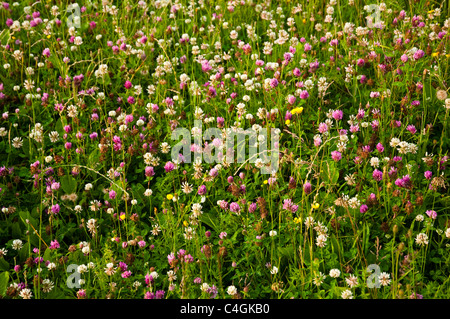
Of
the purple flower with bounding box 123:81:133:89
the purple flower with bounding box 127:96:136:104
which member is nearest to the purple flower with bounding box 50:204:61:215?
the purple flower with bounding box 127:96:136:104

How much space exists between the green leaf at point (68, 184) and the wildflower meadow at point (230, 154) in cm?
2

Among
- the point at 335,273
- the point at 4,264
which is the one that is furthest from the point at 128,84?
the point at 335,273

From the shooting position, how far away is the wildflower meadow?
10.4 ft

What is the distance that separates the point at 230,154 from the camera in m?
3.94

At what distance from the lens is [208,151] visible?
396 centimetres

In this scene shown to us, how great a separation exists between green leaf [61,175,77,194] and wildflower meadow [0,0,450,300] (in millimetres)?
15

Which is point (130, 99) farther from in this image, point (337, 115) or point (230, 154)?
point (337, 115)

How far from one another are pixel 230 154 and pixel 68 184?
3.87 feet

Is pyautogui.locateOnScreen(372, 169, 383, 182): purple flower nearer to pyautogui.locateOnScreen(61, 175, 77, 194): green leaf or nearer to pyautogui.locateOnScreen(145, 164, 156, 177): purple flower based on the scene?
pyautogui.locateOnScreen(145, 164, 156, 177): purple flower

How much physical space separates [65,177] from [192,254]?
1195 millimetres

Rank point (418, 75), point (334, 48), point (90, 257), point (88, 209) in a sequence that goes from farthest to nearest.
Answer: point (334, 48) → point (418, 75) → point (88, 209) → point (90, 257)
